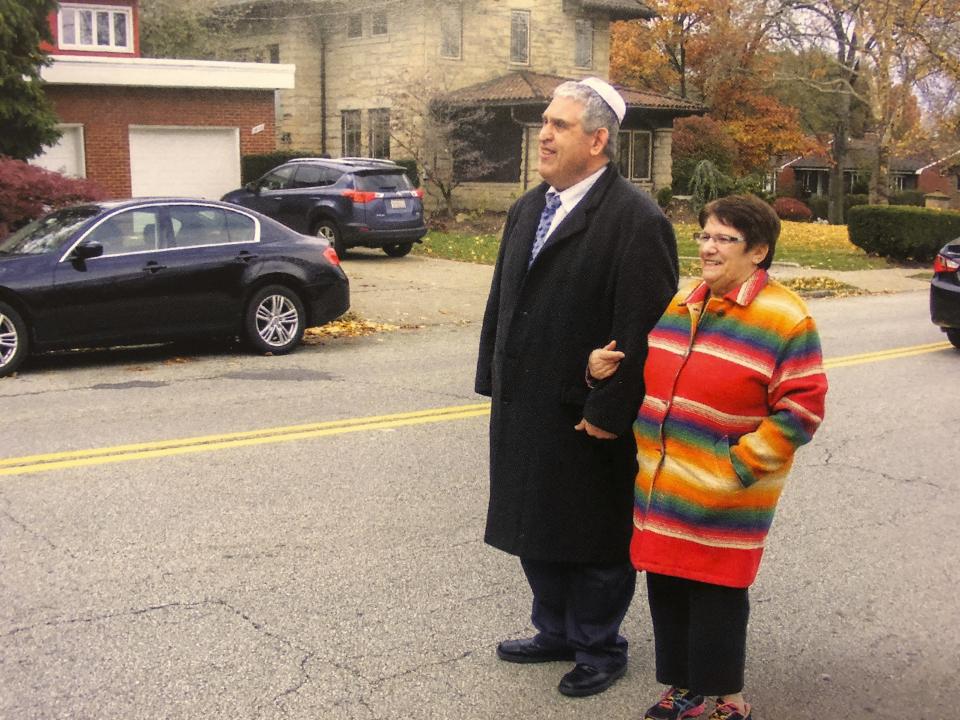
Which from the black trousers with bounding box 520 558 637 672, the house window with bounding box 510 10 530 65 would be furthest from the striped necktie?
the house window with bounding box 510 10 530 65

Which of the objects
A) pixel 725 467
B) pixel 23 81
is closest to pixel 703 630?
pixel 725 467

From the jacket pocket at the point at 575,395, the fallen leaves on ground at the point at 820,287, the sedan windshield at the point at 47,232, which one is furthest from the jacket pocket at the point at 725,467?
Answer: the fallen leaves on ground at the point at 820,287

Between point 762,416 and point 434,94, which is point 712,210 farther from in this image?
point 434,94

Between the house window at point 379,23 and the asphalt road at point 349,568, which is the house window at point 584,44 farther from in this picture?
the asphalt road at point 349,568

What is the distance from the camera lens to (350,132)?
35656 mm

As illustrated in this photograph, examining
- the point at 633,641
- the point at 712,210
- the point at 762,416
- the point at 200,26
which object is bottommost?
the point at 633,641

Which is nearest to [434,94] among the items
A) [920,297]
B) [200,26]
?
[200,26]

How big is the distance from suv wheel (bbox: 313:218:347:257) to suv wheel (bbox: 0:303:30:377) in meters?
10.6

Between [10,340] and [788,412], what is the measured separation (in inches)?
338

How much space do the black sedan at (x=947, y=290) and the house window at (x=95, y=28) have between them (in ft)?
78.2

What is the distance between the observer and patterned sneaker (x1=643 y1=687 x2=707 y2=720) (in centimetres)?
382

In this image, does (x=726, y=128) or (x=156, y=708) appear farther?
(x=726, y=128)

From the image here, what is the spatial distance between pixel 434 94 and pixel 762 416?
28.9 meters

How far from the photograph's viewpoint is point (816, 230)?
34.4 meters
